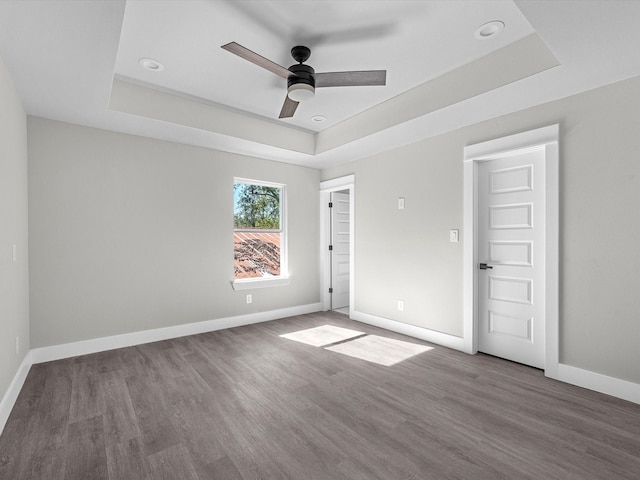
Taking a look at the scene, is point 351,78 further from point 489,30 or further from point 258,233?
point 258,233

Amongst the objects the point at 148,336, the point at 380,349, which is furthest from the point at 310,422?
the point at 148,336

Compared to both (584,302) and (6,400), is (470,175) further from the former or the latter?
(6,400)

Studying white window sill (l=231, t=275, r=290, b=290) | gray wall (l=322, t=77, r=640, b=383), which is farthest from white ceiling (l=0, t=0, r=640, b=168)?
white window sill (l=231, t=275, r=290, b=290)

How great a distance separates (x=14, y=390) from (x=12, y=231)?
1.21 m

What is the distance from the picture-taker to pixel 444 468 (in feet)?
5.70

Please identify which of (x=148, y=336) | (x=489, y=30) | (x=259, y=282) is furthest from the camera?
(x=259, y=282)

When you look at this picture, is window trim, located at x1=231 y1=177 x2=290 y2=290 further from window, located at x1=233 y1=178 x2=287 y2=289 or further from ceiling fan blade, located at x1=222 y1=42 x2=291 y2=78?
ceiling fan blade, located at x1=222 y1=42 x2=291 y2=78

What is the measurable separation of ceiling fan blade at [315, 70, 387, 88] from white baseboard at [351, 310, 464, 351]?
8.99ft

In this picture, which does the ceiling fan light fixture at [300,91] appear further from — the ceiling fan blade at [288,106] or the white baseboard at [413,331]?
the white baseboard at [413,331]

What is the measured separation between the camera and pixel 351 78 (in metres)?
2.51

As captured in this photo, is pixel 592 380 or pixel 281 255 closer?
pixel 592 380

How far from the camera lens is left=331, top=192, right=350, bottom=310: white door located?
A: 5457 mm

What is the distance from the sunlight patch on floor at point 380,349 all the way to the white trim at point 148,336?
1.46 meters

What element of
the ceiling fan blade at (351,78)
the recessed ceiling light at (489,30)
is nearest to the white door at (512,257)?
the recessed ceiling light at (489,30)
